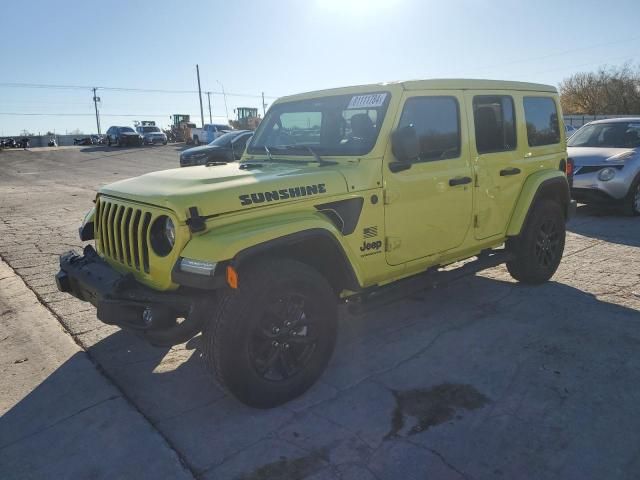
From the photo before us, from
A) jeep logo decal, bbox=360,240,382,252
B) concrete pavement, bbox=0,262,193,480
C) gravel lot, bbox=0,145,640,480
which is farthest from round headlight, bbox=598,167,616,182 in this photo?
concrete pavement, bbox=0,262,193,480

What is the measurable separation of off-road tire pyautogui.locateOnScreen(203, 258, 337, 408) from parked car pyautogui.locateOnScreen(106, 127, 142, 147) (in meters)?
36.8

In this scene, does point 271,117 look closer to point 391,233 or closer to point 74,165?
point 391,233

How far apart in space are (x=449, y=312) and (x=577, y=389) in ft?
4.89

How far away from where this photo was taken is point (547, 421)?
9.44 feet

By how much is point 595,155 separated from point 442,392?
7160 mm

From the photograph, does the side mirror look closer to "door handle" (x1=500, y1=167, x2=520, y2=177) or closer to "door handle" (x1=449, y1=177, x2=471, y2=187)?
"door handle" (x1=449, y1=177, x2=471, y2=187)

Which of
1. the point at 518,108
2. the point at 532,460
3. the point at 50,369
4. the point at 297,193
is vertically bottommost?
the point at 532,460

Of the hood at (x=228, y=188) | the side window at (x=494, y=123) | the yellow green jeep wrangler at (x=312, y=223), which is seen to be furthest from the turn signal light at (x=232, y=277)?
the side window at (x=494, y=123)

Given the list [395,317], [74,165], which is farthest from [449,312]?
[74,165]

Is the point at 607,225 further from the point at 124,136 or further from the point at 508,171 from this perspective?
the point at 124,136

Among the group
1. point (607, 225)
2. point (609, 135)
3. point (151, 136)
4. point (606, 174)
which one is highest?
point (151, 136)

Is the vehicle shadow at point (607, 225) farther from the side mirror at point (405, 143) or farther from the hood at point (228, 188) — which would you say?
the hood at point (228, 188)

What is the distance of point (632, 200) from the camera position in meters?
8.42

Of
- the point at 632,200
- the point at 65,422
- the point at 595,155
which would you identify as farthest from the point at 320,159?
the point at 632,200
